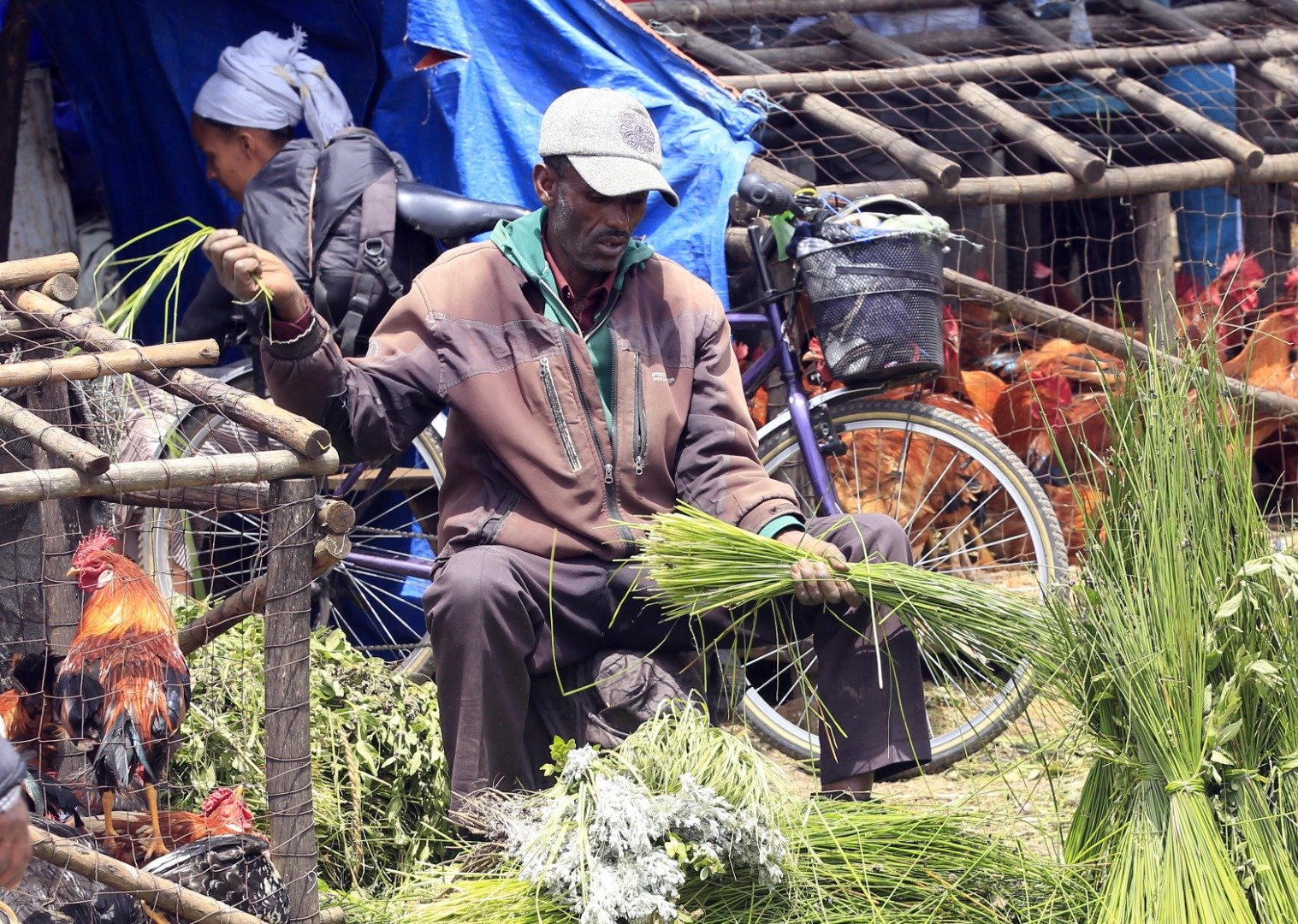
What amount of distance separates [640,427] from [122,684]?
46.0 inches

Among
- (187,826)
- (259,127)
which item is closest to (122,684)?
(187,826)

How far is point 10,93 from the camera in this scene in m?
5.29

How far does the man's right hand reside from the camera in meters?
2.71

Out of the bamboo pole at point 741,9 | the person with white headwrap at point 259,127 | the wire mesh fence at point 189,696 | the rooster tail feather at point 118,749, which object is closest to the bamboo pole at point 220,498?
the wire mesh fence at point 189,696

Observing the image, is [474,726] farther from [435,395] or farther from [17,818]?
[17,818]

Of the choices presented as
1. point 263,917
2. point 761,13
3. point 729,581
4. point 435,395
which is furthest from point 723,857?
point 761,13

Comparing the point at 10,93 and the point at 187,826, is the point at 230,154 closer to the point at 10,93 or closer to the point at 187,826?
the point at 10,93

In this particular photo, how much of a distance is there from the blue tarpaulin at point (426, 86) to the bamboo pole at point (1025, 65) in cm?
52

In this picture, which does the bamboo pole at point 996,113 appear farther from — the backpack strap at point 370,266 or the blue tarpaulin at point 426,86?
the backpack strap at point 370,266

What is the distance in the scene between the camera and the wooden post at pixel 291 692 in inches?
98.4

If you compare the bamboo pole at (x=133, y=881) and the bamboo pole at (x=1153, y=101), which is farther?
the bamboo pole at (x=1153, y=101)

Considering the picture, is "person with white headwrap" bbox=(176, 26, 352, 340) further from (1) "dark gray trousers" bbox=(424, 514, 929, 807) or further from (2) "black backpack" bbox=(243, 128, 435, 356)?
(1) "dark gray trousers" bbox=(424, 514, 929, 807)

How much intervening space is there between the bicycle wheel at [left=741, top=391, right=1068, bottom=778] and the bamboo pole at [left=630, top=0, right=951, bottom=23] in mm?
2060

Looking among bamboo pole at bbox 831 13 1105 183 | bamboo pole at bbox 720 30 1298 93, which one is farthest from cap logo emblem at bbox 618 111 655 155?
bamboo pole at bbox 831 13 1105 183
